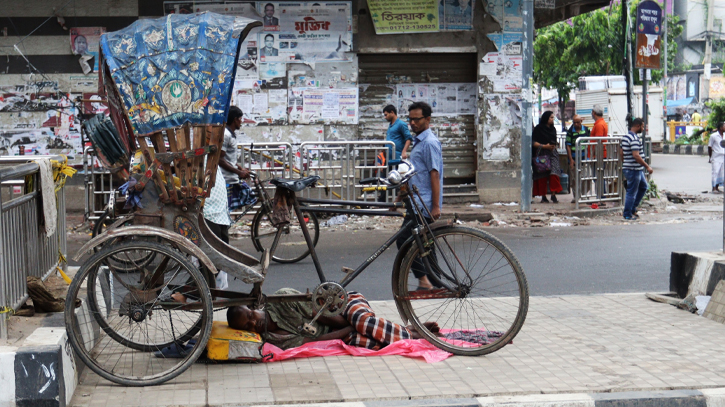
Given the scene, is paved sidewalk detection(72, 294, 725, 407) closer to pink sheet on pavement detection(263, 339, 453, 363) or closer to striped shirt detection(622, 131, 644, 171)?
pink sheet on pavement detection(263, 339, 453, 363)

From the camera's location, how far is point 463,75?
1465cm

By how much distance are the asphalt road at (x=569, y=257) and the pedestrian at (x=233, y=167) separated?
89 centimetres

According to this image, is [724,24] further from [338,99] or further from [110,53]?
[110,53]

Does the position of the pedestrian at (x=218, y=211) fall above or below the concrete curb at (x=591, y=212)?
above

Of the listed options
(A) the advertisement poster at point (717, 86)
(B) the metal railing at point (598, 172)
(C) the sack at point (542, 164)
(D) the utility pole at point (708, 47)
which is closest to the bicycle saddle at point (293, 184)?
(B) the metal railing at point (598, 172)

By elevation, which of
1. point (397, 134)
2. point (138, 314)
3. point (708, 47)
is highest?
point (708, 47)

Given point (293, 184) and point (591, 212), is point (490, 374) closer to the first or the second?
point (293, 184)

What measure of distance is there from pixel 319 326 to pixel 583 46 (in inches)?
1190

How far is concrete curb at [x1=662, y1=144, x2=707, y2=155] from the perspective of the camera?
119 feet

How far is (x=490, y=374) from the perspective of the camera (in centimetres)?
464

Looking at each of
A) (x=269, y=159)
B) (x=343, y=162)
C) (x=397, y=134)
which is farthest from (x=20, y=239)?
(x=397, y=134)

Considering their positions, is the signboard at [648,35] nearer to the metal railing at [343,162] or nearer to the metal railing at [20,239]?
the metal railing at [343,162]

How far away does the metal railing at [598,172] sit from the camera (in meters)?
13.9

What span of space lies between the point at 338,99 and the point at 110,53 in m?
9.43
